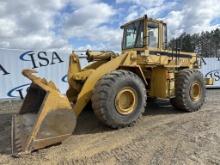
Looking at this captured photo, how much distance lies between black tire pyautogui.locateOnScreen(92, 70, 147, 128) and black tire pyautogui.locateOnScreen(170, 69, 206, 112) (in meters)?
1.86

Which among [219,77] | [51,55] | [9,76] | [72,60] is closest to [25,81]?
[9,76]

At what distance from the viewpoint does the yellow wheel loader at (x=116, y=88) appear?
20.3 ft

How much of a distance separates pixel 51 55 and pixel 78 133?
7.89m

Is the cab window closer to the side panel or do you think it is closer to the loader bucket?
the side panel

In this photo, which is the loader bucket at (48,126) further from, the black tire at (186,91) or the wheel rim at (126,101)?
the black tire at (186,91)

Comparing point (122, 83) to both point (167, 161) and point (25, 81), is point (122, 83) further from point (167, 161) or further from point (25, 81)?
point (25, 81)

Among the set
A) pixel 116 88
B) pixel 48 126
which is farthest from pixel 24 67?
pixel 48 126

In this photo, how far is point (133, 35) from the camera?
30.6ft

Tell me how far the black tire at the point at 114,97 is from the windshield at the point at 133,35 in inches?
58.9

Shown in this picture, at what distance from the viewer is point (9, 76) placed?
1348 cm

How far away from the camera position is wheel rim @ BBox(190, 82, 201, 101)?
31.9ft

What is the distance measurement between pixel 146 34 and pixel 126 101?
2.09m

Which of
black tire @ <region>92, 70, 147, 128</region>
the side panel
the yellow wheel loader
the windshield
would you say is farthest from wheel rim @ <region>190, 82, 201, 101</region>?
black tire @ <region>92, 70, 147, 128</region>

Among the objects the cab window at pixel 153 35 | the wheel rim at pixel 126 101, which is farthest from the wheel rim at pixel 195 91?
the wheel rim at pixel 126 101
